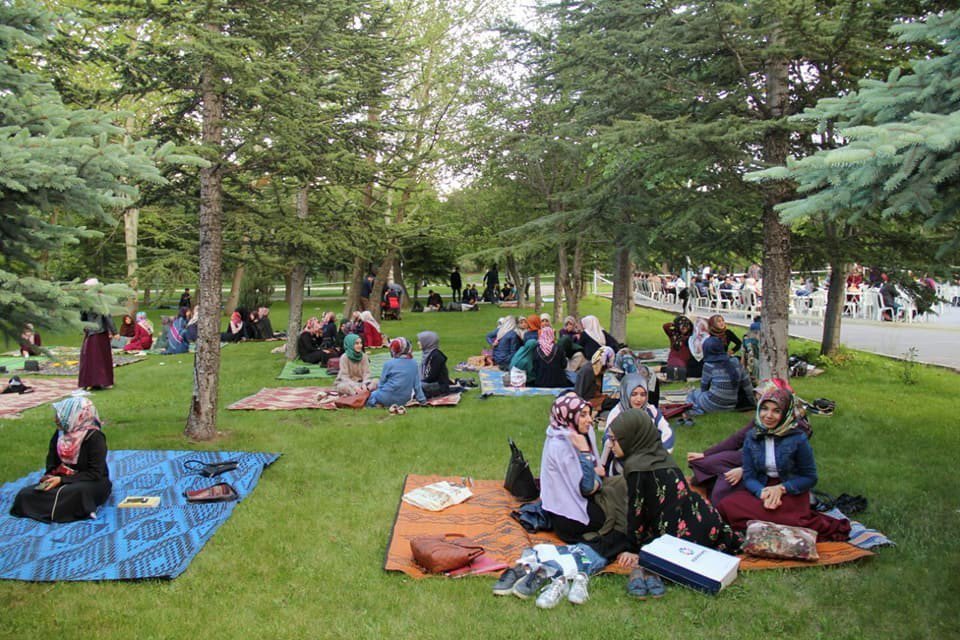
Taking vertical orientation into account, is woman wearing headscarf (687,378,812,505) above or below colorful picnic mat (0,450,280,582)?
above

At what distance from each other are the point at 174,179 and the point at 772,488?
8081 mm

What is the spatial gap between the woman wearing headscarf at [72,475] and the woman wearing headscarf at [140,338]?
12.8 metres

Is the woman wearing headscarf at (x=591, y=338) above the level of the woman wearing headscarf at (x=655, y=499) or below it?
above

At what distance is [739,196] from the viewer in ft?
30.9

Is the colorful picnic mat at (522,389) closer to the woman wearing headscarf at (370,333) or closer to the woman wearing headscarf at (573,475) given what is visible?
the woman wearing headscarf at (573,475)

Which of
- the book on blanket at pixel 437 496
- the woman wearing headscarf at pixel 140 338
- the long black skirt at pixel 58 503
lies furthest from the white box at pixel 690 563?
the woman wearing headscarf at pixel 140 338

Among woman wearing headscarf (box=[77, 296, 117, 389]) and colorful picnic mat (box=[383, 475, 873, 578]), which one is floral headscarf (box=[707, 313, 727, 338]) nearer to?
colorful picnic mat (box=[383, 475, 873, 578])

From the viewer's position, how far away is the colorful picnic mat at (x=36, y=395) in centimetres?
1077

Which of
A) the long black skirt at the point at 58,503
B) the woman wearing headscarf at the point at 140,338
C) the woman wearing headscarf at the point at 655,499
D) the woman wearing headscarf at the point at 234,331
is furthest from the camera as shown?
the woman wearing headscarf at the point at 234,331

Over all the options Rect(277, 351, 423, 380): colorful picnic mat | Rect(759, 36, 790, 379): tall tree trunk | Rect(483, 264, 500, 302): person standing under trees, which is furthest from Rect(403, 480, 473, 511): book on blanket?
Rect(483, 264, 500, 302): person standing under trees

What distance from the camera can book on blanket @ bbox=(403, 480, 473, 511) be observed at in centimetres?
641

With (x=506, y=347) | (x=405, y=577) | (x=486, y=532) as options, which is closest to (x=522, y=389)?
(x=506, y=347)

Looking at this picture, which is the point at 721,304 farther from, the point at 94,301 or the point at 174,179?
the point at 94,301

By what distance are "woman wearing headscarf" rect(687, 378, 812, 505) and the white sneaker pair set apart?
6.12 feet
